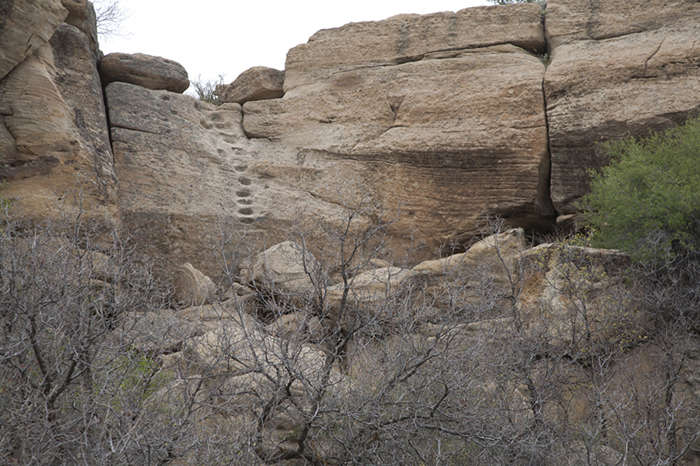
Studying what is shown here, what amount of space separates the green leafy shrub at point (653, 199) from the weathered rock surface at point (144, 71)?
7.06 metres

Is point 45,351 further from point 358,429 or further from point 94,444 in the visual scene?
point 358,429

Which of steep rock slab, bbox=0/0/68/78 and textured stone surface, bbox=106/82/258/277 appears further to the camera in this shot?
textured stone surface, bbox=106/82/258/277

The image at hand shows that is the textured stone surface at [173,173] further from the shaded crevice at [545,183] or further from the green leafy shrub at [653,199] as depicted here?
the green leafy shrub at [653,199]

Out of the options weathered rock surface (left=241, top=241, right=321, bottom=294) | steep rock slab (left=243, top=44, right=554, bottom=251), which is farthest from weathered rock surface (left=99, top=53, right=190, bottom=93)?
weathered rock surface (left=241, top=241, right=321, bottom=294)

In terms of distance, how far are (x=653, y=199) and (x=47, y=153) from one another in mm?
7625

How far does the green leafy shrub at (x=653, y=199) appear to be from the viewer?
23.6ft

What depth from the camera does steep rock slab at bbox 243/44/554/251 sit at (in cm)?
937

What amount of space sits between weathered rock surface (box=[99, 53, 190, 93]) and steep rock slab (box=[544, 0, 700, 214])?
20.6 ft

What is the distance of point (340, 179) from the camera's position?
9.90 metres

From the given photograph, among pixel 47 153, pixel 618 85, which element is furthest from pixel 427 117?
pixel 47 153

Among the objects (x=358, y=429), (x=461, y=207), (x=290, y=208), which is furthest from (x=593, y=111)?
(x=358, y=429)

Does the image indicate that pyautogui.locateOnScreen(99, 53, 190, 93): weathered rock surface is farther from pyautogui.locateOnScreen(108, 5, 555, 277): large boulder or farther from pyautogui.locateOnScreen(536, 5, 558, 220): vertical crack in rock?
pyautogui.locateOnScreen(536, 5, 558, 220): vertical crack in rock

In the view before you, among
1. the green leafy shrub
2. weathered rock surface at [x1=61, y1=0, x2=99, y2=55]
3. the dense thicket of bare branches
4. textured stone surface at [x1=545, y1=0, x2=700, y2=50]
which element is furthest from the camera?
textured stone surface at [x1=545, y1=0, x2=700, y2=50]

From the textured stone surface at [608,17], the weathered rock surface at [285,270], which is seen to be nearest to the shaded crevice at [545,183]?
the textured stone surface at [608,17]
